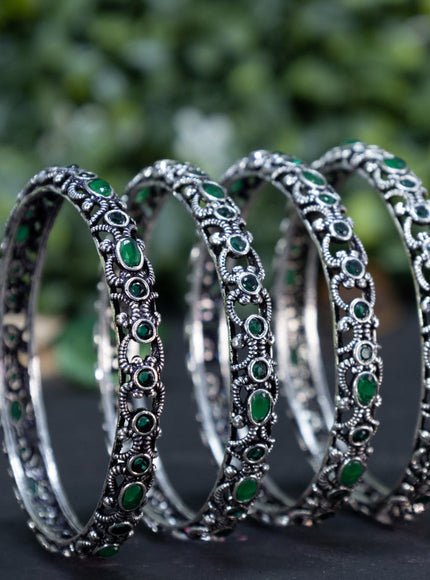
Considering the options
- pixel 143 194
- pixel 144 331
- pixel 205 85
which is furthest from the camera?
pixel 205 85

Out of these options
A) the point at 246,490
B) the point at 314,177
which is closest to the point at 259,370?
the point at 246,490

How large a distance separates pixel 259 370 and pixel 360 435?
5.2 inches

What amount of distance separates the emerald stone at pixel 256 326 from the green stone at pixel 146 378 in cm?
10

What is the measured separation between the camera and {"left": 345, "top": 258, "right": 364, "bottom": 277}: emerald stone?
2.79ft

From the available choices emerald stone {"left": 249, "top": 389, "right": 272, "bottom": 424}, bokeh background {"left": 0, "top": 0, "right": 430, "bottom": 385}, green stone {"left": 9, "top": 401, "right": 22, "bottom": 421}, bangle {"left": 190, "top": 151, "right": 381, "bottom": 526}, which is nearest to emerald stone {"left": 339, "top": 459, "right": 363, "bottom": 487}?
bangle {"left": 190, "top": 151, "right": 381, "bottom": 526}

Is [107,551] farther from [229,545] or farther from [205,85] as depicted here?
[205,85]

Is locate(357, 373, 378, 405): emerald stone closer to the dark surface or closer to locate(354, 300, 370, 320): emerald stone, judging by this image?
locate(354, 300, 370, 320): emerald stone

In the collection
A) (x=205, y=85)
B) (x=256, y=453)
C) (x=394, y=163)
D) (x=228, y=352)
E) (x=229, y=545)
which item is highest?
(x=205, y=85)

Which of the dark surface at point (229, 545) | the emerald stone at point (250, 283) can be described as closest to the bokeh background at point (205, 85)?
the dark surface at point (229, 545)

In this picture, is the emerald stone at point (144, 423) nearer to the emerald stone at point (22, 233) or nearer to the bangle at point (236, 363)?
the bangle at point (236, 363)

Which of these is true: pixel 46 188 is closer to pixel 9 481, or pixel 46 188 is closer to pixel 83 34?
pixel 9 481

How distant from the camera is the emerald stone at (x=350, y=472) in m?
0.87

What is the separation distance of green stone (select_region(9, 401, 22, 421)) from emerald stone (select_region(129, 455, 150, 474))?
31 cm

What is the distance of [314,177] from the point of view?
917 millimetres
